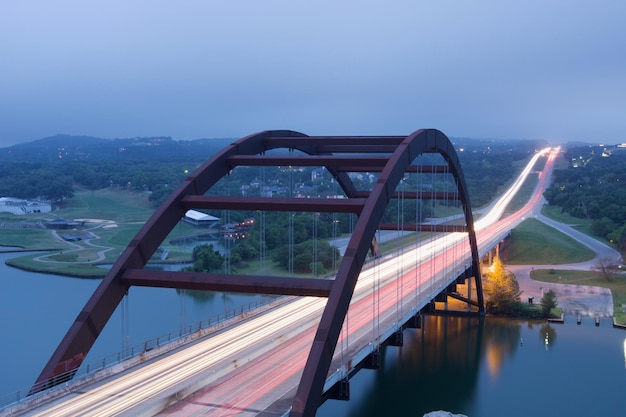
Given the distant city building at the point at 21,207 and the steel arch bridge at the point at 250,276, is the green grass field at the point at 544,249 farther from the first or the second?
the distant city building at the point at 21,207

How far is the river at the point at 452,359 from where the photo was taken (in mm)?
22469

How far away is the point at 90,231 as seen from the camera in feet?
234

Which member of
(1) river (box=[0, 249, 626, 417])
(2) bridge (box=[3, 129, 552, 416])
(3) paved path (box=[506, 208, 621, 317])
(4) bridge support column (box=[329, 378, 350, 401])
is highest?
(2) bridge (box=[3, 129, 552, 416])

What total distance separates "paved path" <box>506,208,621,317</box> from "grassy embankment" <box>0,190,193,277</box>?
20808mm

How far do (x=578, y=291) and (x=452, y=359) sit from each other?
15378mm

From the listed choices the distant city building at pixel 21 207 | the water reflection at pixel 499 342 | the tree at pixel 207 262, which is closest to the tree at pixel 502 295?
the water reflection at pixel 499 342

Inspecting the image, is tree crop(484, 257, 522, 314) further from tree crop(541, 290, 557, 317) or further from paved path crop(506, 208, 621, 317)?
paved path crop(506, 208, 621, 317)

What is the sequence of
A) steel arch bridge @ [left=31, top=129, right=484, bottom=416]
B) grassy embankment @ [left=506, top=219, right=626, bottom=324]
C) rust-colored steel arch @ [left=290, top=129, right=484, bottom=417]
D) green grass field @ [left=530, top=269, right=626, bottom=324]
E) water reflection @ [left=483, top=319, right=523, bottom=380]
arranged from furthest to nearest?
grassy embankment @ [left=506, top=219, right=626, bottom=324], green grass field @ [left=530, top=269, right=626, bottom=324], water reflection @ [left=483, top=319, right=523, bottom=380], steel arch bridge @ [left=31, top=129, right=484, bottom=416], rust-colored steel arch @ [left=290, top=129, right=484, bottom=417]

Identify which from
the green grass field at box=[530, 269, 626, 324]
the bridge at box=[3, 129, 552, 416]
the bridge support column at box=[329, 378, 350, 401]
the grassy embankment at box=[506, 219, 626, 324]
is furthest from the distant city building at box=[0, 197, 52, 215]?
the bridge support column at box=[329, 378, 350, 401]

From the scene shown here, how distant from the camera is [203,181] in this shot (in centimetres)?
1811

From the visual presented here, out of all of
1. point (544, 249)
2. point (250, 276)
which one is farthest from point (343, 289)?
point (544, 249)

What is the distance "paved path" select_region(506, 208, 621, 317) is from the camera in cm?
3498

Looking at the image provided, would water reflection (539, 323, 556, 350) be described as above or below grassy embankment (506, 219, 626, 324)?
below

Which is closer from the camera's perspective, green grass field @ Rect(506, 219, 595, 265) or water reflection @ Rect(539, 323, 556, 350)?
water reflection @ Rect(539, 323, 556, 350)
